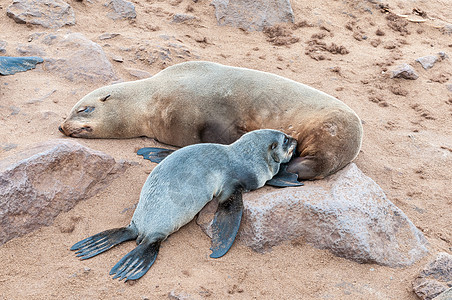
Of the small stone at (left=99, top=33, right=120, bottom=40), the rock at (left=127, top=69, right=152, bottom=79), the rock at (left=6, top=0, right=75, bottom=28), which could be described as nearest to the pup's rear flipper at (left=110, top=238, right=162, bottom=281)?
the rock at (left=127, top=69, right=152, bottom=79)

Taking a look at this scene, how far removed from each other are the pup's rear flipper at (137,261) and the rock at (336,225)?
656 millimetres

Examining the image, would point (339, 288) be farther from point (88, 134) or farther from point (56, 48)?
point (56, 48)

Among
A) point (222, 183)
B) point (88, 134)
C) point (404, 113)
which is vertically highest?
point (222, 183)

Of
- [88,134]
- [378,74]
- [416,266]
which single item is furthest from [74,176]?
[378,74]

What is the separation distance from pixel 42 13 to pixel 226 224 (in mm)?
5156

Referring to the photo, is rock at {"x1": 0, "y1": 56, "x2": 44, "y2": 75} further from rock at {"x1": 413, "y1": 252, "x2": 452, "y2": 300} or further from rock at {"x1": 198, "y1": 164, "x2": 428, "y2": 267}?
rock at {"x1": 413, "y1": 252, "x2": 452, "y2": 300}

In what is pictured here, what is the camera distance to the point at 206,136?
14.3 ft

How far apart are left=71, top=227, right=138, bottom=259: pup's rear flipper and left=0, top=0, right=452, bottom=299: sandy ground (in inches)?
2.4

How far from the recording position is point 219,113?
4.32m

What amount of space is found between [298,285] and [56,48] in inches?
186

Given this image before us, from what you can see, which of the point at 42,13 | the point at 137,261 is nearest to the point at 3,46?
the point at 42,13

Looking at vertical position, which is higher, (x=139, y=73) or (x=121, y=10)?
(x=121, y=10)

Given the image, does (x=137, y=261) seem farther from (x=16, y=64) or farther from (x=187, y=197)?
(x=16, y=64)

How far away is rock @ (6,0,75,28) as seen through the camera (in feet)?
21.2
